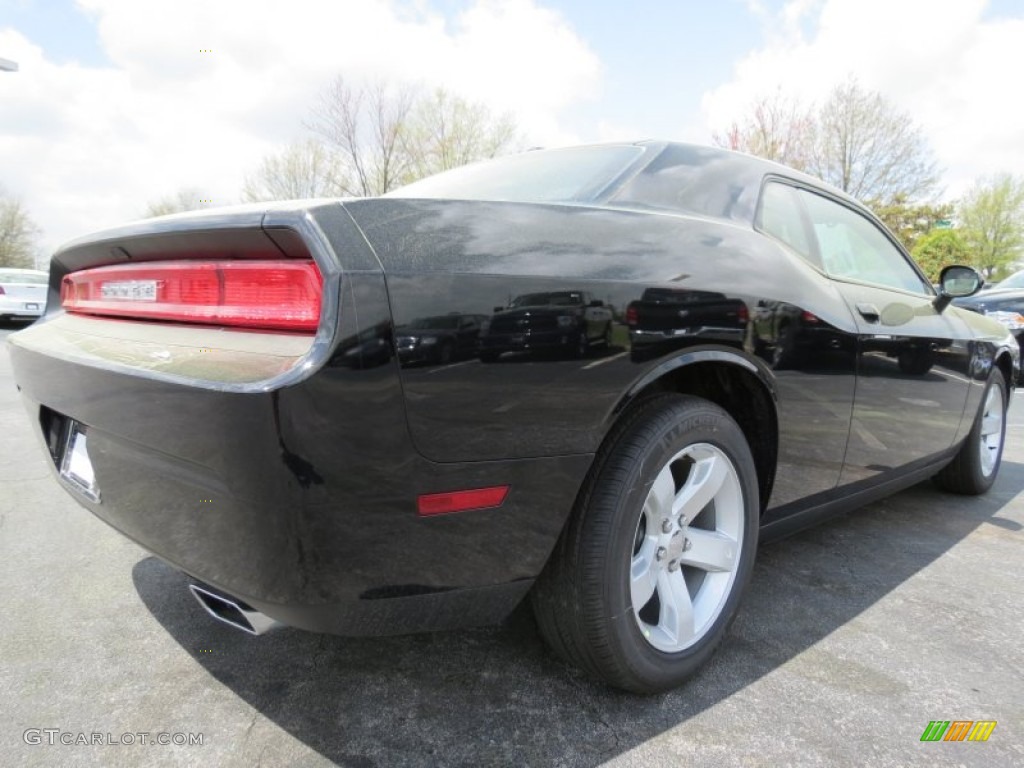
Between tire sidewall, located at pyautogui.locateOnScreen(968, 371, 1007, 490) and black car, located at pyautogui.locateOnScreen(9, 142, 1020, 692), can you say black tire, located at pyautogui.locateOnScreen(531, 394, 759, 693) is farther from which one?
tire sidewall, located at pyautogui.locateOnScreen(968, 371, 1007, 490)

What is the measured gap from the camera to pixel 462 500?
135 cm

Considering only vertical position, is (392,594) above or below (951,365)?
below

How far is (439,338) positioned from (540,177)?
41.2 inches

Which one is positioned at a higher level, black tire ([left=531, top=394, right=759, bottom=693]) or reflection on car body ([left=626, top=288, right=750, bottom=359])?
reflection on car body ([left=626, top=288, right=750, bottom=359])

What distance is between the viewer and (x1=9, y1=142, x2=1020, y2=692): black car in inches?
48.3

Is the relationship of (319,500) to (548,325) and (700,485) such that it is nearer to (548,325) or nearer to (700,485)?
(548,325)

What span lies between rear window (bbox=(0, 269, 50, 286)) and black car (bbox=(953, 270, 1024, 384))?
1671cm

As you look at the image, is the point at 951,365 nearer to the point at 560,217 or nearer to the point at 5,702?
the point at 560,217

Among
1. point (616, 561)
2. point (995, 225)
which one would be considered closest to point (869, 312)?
point (616, 561)

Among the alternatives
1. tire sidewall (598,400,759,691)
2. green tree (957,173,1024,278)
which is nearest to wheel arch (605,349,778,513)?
tire sidewall (598,400,759,691)

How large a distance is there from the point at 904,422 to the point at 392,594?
2187 mm

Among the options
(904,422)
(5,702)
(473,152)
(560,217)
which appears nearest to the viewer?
(560,217)

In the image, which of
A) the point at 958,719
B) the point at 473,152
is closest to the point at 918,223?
the point at 473,152

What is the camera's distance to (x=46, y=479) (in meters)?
3.52
